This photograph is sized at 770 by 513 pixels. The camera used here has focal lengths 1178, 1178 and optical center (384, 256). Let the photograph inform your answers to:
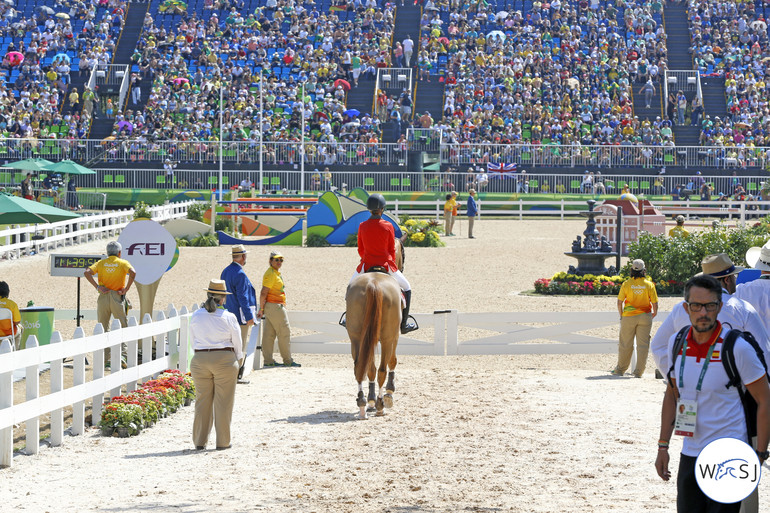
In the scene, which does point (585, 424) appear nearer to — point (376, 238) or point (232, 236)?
point (376, 238)

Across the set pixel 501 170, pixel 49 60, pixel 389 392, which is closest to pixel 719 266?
pixel 389 392

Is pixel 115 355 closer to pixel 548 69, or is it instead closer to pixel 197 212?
pixel 197 212

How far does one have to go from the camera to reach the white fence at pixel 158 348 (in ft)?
31.0

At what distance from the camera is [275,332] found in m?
15.1

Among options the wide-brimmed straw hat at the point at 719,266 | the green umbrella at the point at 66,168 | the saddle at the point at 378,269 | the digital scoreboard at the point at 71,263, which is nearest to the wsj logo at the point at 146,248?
the digital scoreboard at the point at 71,263

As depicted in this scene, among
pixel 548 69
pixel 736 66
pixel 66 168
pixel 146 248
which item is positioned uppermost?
pixel 736 66

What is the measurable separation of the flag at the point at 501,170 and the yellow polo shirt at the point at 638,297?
34.1 m

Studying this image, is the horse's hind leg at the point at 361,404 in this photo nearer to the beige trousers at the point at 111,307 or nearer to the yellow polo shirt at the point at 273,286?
the yellow polo shirt at the point at 273,286

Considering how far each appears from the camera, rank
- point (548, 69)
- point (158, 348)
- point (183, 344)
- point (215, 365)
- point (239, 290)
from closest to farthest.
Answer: point (215, 365) < point (158, 348) < point (239, 290) < point (183, 344) < point (548, 69)

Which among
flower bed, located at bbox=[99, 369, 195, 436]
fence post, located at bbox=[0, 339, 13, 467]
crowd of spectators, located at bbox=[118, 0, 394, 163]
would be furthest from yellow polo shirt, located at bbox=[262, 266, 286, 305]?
crowd of spectators, located at bbox=[118, 0, 394, 163]

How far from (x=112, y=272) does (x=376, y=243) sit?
4.26 metres

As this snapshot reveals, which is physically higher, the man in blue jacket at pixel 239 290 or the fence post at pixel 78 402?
the man in blue jacket at pixel 239 290

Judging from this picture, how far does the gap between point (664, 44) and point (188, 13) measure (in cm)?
2544

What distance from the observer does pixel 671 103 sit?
5488 centimetres
